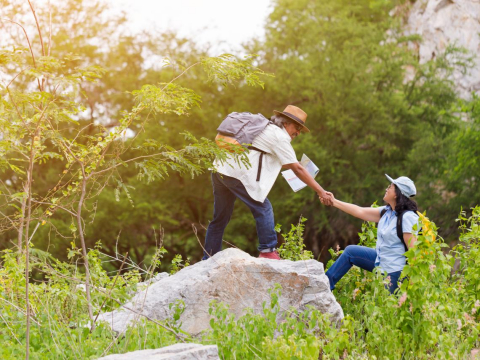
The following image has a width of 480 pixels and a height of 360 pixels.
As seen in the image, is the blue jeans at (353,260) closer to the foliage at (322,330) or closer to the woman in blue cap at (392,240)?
the woman in blue cap at (392,240)

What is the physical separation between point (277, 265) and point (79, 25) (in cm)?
1941

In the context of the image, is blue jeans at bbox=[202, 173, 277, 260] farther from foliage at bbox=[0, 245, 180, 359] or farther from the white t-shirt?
foliage at bbox=[0, 245, 180, 359]

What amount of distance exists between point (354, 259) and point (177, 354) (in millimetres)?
2607

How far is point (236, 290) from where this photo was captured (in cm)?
530

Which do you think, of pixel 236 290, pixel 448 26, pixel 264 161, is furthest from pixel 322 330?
pixel 448 26

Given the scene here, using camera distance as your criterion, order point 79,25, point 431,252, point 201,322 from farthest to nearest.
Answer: point 79,25 → point 201,322 → point 431,252

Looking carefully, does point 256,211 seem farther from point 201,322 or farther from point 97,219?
point 97,219

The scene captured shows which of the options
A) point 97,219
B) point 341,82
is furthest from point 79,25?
point 341,82

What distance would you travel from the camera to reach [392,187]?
5.50 meters

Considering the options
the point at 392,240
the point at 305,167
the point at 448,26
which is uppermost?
the point at 305,167

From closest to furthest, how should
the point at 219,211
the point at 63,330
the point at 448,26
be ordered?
1. the point at 63,330
2. the point at 219,211
3. the point at 448,26

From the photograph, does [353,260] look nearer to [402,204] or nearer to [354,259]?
[354,259]

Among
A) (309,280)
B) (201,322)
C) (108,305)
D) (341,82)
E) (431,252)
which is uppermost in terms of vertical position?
(431,252)

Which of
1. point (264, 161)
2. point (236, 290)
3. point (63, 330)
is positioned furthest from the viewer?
point (264, 161)
